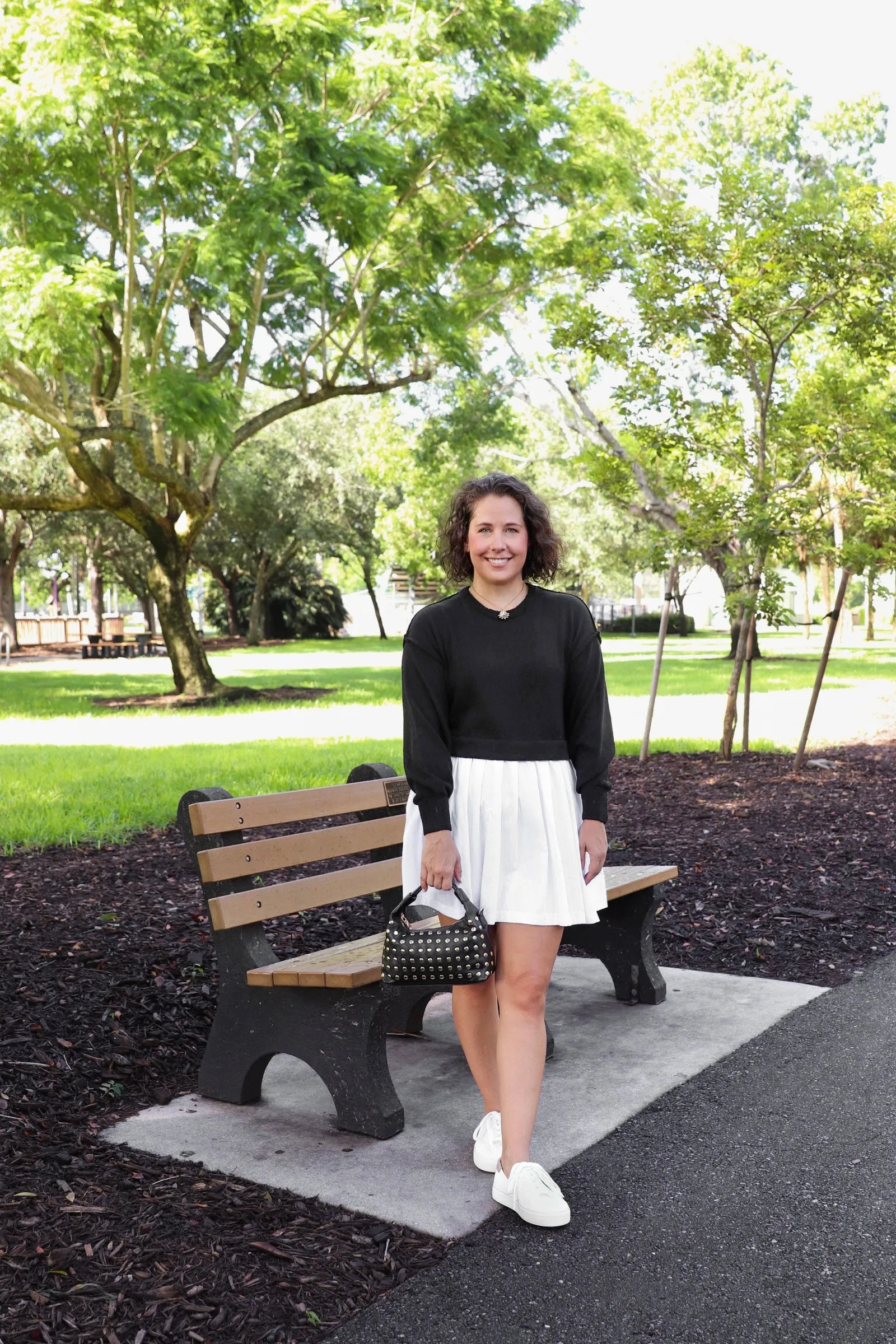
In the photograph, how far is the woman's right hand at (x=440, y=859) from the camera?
2.98m

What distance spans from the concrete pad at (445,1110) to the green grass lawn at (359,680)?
13.2 m

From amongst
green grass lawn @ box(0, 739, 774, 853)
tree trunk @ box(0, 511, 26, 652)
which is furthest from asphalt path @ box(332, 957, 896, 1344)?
tree trunk @ box(0, 511, 26, 652)

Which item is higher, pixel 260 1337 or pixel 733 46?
pixel 733 46

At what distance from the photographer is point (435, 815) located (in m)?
3.01

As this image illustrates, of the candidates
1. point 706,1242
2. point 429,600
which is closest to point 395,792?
point 706,1242

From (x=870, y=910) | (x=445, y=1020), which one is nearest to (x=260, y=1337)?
(x=445, y=1020)

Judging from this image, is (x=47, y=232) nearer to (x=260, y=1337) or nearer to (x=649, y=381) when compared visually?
(x=649, y=381)

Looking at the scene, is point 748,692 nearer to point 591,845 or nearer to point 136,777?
point 136,777

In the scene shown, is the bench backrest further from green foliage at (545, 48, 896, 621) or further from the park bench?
green foliage at (545, 48, 896, 621)

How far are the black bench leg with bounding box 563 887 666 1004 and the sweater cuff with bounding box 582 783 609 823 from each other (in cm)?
181

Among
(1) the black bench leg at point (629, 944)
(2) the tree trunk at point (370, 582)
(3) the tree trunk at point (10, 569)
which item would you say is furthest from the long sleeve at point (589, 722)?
(2) the tree trunk at point (370, 582)

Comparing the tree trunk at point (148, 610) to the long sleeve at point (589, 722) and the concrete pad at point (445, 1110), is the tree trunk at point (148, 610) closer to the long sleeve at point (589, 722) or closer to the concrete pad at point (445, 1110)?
the concrete pad at point (445, 1110)

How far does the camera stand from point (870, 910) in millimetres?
6332

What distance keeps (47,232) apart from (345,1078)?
504 inches
